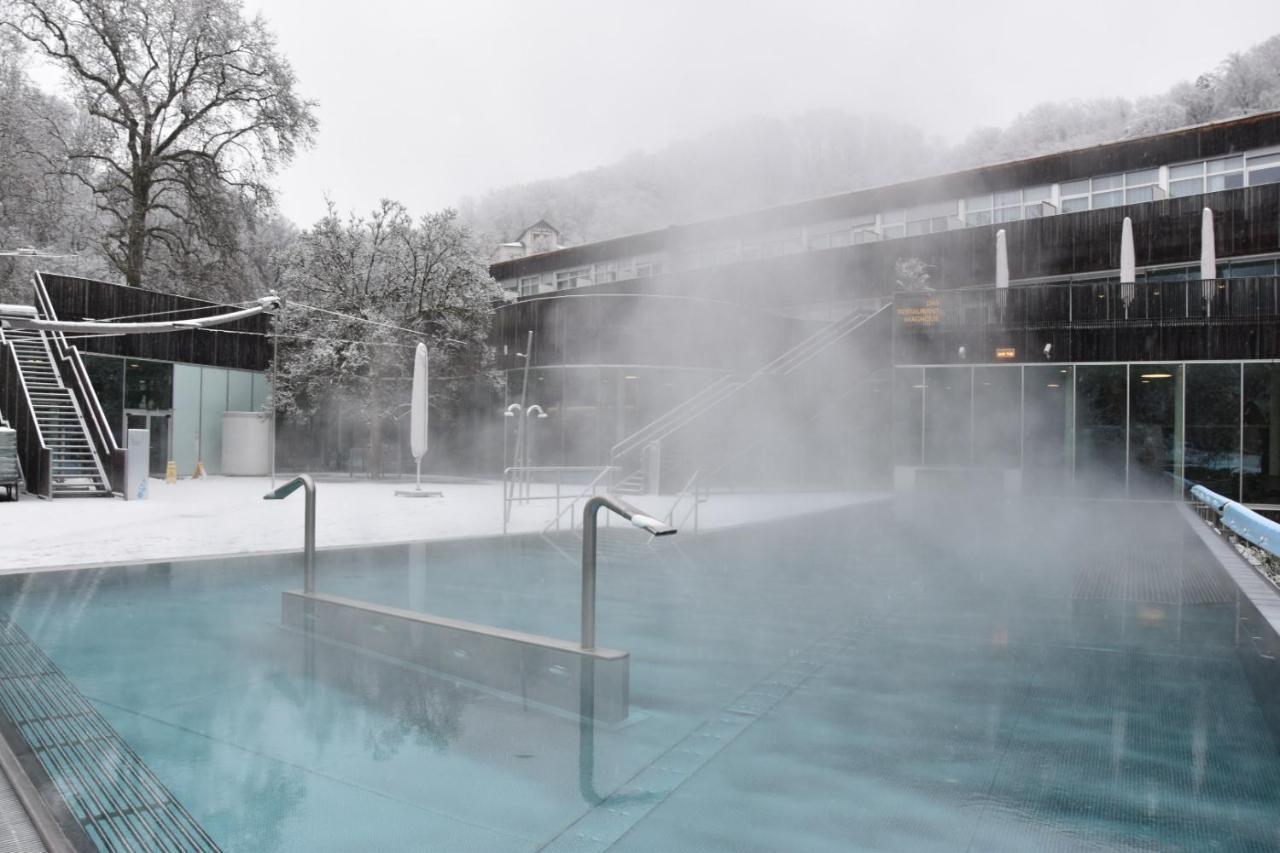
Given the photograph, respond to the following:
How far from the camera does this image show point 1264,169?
436 inches

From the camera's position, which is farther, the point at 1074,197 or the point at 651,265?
the point at 1074,197

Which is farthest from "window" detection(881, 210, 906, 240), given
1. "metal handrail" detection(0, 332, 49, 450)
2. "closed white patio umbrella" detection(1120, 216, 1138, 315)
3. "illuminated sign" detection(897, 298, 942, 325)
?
"metal handrail" detection(0, 332, 49, 450)

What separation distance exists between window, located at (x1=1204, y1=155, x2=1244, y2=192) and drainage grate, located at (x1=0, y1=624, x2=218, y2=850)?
13.4 m

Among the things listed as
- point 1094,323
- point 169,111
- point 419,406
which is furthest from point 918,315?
point 169,111

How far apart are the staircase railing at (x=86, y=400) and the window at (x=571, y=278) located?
868cm

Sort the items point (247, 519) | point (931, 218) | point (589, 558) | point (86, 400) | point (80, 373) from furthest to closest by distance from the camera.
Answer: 1. point (931, 218)
2. point (80, 373)
3. point (86, 400)
4. point (247, 519)
5. point (589, 558)

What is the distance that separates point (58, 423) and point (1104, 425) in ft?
36.3

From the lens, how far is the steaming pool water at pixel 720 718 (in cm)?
134

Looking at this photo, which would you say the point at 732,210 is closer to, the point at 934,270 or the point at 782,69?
the point at 782,69

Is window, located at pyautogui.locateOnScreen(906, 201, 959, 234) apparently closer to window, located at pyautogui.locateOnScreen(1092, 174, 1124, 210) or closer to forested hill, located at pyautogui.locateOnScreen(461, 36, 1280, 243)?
window, located at pyautogui.locateOnScreen(1092, 174, 1124, 210)

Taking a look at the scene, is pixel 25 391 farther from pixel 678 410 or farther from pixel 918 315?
pixel 918 315

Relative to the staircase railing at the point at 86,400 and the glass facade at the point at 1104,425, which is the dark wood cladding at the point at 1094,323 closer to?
the glass facade at the point at 1104,425

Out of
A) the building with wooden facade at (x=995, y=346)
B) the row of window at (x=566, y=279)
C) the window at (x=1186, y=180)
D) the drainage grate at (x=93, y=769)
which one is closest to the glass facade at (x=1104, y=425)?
the building with wooden facade at (x=995, y=346)

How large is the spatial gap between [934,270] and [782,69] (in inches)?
416
